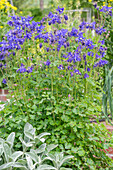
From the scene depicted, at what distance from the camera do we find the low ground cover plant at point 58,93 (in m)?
1.85

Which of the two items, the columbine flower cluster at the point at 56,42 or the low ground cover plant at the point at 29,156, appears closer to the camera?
the low ground cover plant at the point at 29,156

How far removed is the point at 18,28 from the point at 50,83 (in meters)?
0.53

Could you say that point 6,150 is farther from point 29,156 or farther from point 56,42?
point 56,42

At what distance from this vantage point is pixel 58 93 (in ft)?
6.72

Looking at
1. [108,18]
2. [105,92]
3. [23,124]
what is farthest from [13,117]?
[108,18]

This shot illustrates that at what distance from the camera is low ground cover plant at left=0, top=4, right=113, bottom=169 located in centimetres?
185

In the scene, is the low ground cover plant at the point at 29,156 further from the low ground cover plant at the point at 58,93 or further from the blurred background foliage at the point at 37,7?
the blurred background foliage at the point at 37,7

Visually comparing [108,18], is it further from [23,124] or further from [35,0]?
[35,0]

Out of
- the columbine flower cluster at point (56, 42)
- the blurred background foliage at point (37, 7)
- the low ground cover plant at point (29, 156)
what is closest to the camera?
the low ground cover plant at point (29, 156)

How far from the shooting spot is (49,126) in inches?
77.2

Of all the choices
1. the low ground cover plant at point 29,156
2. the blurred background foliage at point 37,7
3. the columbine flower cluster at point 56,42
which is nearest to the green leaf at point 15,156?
the low ground cover plant at point 29,156

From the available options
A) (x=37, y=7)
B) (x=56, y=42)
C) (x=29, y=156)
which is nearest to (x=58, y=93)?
(x=56, y=42)

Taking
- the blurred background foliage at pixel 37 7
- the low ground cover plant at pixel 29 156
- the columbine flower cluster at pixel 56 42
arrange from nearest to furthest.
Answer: the low ground cover plant at pixel 29 156
the columbine flower cluster at pixel 56 42
the blurred background foliage at pixel 37 7

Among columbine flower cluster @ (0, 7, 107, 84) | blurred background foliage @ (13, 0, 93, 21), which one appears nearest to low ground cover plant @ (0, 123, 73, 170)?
columbine flower cluster @ (0, 7, 107, 84)
